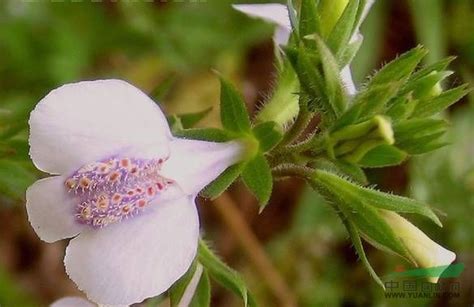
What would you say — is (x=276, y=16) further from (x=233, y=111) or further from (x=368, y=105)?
(x=368, y=105)

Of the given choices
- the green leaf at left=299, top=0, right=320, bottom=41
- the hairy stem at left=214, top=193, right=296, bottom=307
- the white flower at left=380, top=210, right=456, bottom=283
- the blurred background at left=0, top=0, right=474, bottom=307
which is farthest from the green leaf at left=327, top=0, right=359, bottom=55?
the hairy stem at left=214, top=193, right=296, bottom=307

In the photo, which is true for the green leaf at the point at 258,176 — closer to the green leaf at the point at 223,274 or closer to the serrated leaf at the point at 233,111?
the serrated leaf at the point at 233,111

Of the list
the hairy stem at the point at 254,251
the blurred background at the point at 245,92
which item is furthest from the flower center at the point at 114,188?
the hairy stem at the point at 254,251

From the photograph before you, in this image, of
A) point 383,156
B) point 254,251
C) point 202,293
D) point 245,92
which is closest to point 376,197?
point 383,156

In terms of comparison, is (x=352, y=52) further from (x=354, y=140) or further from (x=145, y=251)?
(x=145, y=251)

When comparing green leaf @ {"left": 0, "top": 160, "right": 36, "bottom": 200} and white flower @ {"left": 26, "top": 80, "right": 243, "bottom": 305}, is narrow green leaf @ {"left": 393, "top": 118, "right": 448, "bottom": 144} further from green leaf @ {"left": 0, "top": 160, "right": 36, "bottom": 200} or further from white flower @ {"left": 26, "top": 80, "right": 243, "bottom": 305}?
green leaf @ {"left": 0, "top": 160, "right": 36, "bottom": 200}
